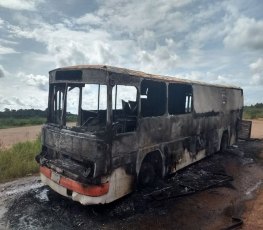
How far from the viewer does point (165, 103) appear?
762 cm

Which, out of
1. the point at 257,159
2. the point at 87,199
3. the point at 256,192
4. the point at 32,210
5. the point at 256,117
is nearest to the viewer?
the point at 87,199

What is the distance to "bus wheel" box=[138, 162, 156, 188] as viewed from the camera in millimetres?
7020

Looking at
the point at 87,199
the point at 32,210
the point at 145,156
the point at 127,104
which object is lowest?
the point at 32,210

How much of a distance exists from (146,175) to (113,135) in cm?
193

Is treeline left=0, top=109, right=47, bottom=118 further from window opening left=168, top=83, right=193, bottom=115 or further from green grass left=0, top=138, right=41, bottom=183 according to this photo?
window opening left=168, top=83, right=193, bottom=115

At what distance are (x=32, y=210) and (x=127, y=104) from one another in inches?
129

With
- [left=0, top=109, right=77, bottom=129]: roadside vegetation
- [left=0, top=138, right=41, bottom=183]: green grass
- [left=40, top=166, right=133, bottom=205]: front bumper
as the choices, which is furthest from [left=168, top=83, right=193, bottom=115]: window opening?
[left=0, top=109, right=77, bottom=129]: roadside vegetation

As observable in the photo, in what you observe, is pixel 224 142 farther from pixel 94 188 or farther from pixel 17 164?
pixel 94 188

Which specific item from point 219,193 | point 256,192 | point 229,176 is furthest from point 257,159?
point 219,193

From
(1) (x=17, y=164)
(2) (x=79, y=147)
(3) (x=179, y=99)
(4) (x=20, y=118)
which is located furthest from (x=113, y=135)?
(4) (x=20, y=118)

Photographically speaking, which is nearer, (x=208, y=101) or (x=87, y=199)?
(x=87, y=199)

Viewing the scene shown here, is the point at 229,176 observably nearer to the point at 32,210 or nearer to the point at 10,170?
the point at 32,210

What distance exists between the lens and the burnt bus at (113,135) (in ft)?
18.6

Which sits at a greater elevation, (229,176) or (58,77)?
(58,77)
